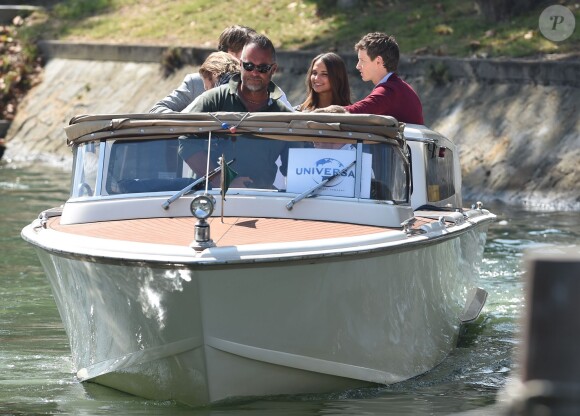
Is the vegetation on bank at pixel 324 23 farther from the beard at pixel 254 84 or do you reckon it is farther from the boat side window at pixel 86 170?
the boat side window at pixel 86 170

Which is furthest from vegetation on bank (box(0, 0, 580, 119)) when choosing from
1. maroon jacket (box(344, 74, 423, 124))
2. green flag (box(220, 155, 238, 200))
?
green flag (box(220, 155, 238, 200))

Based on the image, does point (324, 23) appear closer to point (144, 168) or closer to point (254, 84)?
point (254, 84)

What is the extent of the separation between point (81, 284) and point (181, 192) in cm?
88

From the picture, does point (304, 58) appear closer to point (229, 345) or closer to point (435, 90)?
point (435, 90)

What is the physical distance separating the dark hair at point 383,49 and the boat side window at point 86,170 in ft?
6.37

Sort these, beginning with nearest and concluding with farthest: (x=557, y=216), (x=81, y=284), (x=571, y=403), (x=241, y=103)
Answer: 1. (x=571, y=403)
2. (x=81, y=284)
3. (x=241, y=103)
4. (x=557, y=216)

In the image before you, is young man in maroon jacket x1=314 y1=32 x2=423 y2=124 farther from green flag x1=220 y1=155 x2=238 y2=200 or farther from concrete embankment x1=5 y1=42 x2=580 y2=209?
concrete embankment x1=5 y1=42 x2=580 y2=209

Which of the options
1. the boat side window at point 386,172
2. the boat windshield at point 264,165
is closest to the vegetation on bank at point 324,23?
the boat side window at point 386,172

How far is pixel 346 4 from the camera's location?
23609mm

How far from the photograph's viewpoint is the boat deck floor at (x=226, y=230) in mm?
6953

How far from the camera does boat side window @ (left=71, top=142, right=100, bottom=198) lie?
26.4 feet

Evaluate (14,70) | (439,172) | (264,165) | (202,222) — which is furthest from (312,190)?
(14,70)

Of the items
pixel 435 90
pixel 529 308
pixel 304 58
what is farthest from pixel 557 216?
pixel 529 308

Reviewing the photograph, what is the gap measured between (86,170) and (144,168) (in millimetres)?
444
